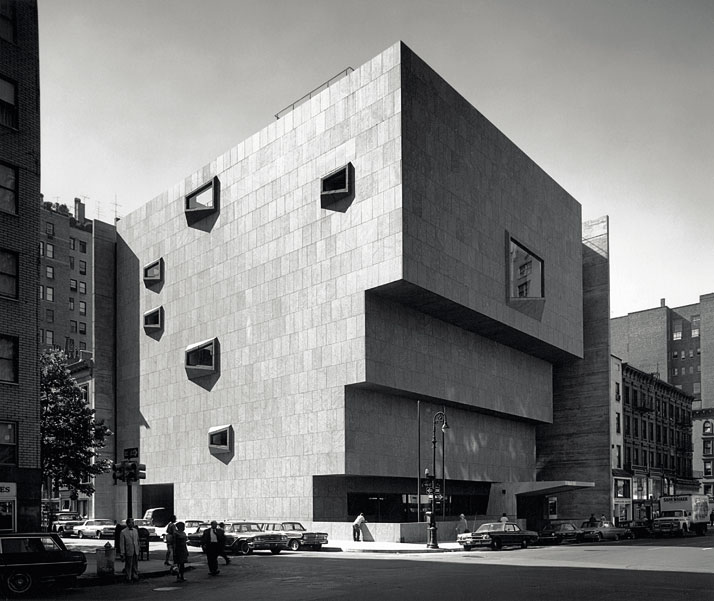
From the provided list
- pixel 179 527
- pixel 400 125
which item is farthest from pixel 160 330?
pixel 179 527

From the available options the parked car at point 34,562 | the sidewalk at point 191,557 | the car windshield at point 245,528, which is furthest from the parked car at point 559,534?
the parked car at point 34,562

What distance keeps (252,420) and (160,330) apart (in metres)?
15.3

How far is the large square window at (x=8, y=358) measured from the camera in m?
33.1

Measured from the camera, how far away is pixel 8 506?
32.1m

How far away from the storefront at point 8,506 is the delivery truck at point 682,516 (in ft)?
159

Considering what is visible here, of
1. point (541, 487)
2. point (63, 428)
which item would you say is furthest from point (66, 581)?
point (541, 487)

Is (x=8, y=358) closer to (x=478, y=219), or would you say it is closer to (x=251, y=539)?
(x=251, y=539)

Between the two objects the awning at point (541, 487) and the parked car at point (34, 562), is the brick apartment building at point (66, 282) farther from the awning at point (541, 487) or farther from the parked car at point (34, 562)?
the parked car at point (34, 562)

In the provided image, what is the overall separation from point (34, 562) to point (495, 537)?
2723cm

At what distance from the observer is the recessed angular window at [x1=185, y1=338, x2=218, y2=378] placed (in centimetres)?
6569

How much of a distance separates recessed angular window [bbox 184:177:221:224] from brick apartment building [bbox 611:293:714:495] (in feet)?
286

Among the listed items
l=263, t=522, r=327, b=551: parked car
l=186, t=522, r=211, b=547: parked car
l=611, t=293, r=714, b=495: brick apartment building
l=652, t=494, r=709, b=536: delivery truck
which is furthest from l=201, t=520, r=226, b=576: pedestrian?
l=611, t=293, r=714, b=495: brick apartment building

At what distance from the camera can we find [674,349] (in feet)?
456

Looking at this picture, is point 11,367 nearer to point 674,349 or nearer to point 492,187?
point 492,187
